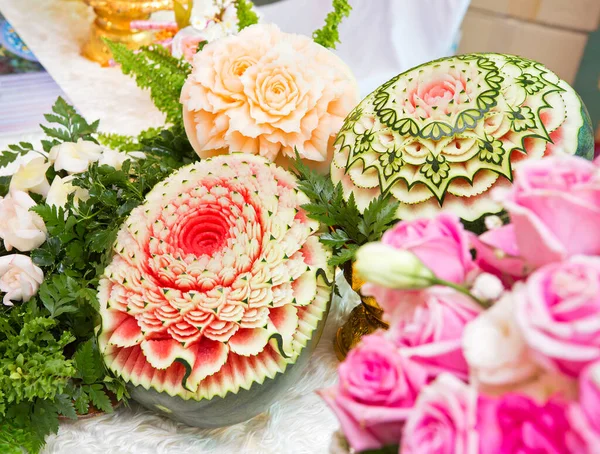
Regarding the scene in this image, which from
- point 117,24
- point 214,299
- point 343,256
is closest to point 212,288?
point 214,299

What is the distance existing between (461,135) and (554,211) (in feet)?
0.88

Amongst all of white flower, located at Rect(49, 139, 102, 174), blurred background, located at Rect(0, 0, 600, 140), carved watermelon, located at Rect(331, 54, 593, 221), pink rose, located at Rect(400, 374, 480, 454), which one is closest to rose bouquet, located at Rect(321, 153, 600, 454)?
pink rose, located at Rect(400, 374, 480, 454)

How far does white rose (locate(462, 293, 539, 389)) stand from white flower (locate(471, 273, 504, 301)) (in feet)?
0.06

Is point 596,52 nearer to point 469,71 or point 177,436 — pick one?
point 469,71

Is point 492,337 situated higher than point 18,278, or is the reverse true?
point 492,337

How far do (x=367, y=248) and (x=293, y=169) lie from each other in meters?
0.39

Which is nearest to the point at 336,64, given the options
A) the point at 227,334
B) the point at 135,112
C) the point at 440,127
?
the point at 440,127

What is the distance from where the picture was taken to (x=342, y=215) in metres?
0.53

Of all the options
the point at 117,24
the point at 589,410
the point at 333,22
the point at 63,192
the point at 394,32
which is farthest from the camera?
the point at 394,32

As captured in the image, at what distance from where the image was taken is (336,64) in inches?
25.4

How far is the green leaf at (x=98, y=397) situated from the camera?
0.50m

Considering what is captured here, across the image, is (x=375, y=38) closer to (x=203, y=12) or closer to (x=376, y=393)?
(x=203, y=12)

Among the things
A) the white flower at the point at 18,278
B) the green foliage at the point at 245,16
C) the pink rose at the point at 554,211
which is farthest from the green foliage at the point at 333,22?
the pink rose at the point at 554,211

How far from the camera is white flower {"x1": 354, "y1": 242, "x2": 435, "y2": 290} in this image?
23 centimetres
